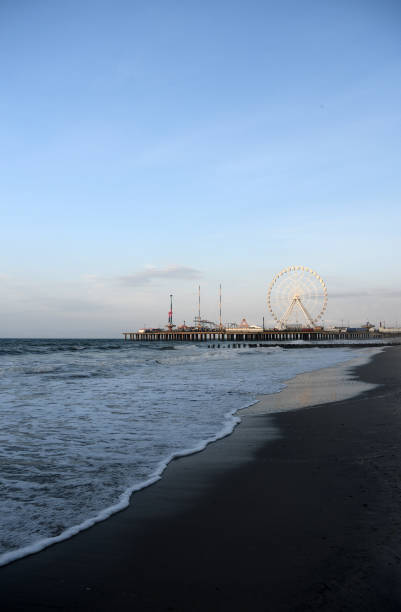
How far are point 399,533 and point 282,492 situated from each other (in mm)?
1371

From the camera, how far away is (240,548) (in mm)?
3242

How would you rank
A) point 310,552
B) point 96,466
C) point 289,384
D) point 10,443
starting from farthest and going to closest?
point 289,384 → point 10,443 → point 96,466 → point 310,552

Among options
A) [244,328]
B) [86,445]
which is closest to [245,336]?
[244,328]

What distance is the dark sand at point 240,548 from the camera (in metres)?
2.62

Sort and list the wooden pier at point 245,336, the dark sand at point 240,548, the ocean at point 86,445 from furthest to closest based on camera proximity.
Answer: the wooden pier at point 245,336 → the ocean at point 86,445 → the dark sand at point 240,548

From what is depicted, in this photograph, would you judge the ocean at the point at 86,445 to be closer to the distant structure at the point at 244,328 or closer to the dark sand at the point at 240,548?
the dark sand at the point at 240,548

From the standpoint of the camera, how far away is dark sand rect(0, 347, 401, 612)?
262cm

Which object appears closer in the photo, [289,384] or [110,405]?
[110,405]

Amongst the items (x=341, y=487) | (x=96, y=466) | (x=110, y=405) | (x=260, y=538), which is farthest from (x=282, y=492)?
(x=110, y=405)

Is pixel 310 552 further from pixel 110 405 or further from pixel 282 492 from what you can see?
pixel 110 405

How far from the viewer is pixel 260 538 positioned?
341 cm

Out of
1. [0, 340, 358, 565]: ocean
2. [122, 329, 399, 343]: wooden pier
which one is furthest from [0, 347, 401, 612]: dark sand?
[122, 329, 399, 343]: wooden pier

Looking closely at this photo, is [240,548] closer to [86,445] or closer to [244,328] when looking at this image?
[86,445]

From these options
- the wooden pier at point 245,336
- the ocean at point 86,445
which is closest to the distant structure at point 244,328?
the wooden pier at point 245,336
